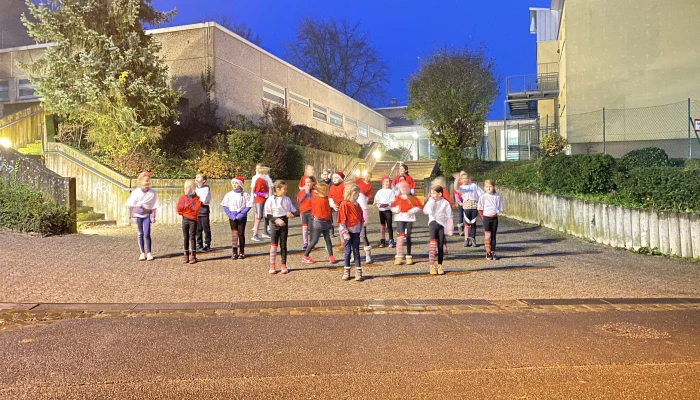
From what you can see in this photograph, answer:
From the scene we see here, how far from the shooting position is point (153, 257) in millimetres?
10055

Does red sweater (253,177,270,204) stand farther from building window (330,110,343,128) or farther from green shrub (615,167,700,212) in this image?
building window (330,110,343,128)

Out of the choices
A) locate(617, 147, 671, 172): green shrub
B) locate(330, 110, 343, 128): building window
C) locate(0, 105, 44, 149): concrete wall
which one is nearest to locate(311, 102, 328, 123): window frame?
locate(330, 110, 343, 128): building window

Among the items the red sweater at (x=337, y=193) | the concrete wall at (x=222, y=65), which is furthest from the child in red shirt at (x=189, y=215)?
the concrete wall at (x=222, y=65)

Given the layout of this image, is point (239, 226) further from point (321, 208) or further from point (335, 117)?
point (335, 117)

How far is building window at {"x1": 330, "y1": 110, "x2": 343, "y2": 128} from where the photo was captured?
3350 cm

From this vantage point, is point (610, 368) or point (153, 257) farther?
point (153, 257)

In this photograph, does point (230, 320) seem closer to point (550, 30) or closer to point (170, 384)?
point (170, 384)

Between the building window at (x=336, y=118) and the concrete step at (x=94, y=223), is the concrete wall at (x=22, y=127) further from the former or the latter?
the building window at (x=336, y=118)

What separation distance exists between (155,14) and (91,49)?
260 cm

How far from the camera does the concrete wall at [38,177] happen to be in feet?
41.9

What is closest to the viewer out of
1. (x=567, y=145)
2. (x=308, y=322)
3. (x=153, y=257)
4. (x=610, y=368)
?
(x=610, y=368)

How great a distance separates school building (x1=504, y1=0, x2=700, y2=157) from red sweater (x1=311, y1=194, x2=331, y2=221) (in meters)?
14.6

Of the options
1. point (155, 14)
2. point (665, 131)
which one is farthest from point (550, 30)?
point (155, 14)

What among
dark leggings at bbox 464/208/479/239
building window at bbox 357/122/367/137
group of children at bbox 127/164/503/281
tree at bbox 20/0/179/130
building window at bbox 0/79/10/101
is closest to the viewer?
group of children at bbox 127/164/503/281
